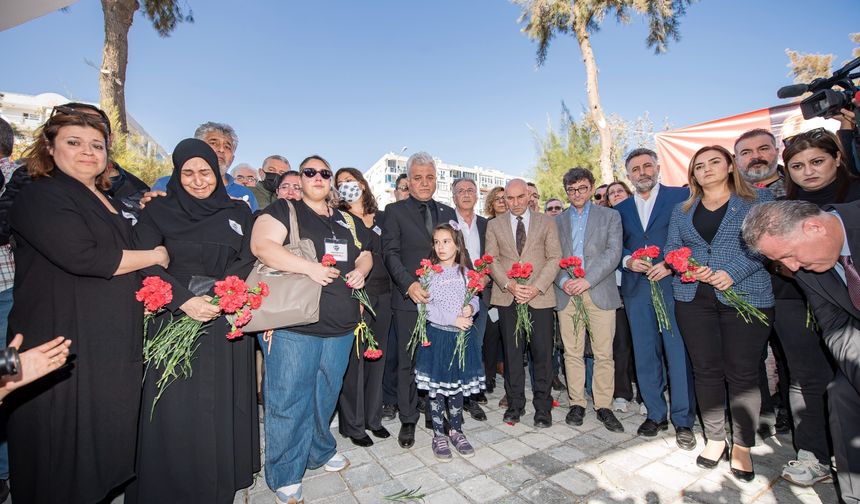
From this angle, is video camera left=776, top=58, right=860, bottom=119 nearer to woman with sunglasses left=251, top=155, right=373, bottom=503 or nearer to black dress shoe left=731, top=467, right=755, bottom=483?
black dress shoe left=731, top=467, right=755, bottom=483

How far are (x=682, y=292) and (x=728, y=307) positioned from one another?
32cm

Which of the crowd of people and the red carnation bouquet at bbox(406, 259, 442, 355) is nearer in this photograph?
the crowd of people

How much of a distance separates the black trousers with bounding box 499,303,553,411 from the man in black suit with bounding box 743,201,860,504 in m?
1.94

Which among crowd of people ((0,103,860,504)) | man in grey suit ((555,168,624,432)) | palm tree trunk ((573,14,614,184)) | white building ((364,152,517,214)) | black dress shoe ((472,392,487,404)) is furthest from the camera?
white building ((364,152,517,214))

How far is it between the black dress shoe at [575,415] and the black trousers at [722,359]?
1.09 meters

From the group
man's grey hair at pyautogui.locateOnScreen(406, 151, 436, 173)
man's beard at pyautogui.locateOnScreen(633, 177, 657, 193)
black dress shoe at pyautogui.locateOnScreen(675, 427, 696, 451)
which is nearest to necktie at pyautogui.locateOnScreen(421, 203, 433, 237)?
man's grey hair at pyautogui.locateOnScreen(406, 151, 436, 173)

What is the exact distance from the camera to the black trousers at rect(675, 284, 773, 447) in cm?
291

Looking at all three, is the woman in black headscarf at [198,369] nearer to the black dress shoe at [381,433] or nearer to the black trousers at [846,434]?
the black dress shoe at [381,433]

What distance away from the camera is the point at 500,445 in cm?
341

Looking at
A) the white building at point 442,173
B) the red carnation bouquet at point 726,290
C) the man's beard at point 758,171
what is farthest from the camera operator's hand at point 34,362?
the white building at point 442,173

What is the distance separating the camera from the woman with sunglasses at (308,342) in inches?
101

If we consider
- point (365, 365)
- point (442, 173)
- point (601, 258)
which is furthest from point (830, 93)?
point (442, 173)

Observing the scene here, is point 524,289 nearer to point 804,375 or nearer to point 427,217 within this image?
point 427,217

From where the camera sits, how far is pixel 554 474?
9.50 feet
